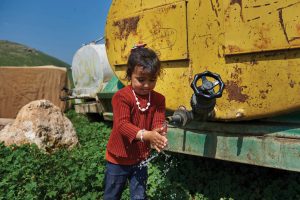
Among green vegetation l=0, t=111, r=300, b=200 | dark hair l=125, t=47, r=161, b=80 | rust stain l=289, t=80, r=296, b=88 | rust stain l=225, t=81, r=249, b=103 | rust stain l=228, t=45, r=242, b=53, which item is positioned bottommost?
green vegetation l=0, t=111, r=300, b=200

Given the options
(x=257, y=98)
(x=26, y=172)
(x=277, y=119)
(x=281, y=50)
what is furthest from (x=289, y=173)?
(x=26, y=172)

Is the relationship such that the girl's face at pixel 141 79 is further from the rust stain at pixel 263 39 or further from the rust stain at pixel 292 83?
the rust stain at pixel 292 83

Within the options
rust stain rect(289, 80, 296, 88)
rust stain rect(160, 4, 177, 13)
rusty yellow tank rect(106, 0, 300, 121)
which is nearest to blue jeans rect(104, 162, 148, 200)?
rusty yellow tank rect(106, 0, 300, 121)

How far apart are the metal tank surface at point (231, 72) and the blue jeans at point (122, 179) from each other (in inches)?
19.3

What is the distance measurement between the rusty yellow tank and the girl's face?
698 mm

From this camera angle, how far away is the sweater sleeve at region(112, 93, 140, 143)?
2.57 meters

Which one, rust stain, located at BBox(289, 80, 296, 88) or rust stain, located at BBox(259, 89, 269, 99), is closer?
rust stain, located at BBox(289, 80, 296, 88)

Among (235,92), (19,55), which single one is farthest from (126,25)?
(19,55)

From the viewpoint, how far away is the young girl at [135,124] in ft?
8.49

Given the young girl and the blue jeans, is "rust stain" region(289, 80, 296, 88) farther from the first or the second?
the blue jeans

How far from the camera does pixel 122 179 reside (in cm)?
298

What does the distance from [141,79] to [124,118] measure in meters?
0.28

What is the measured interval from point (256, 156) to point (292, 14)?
3.46 ft

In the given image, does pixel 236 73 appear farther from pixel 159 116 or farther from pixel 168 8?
pixel 168 8
